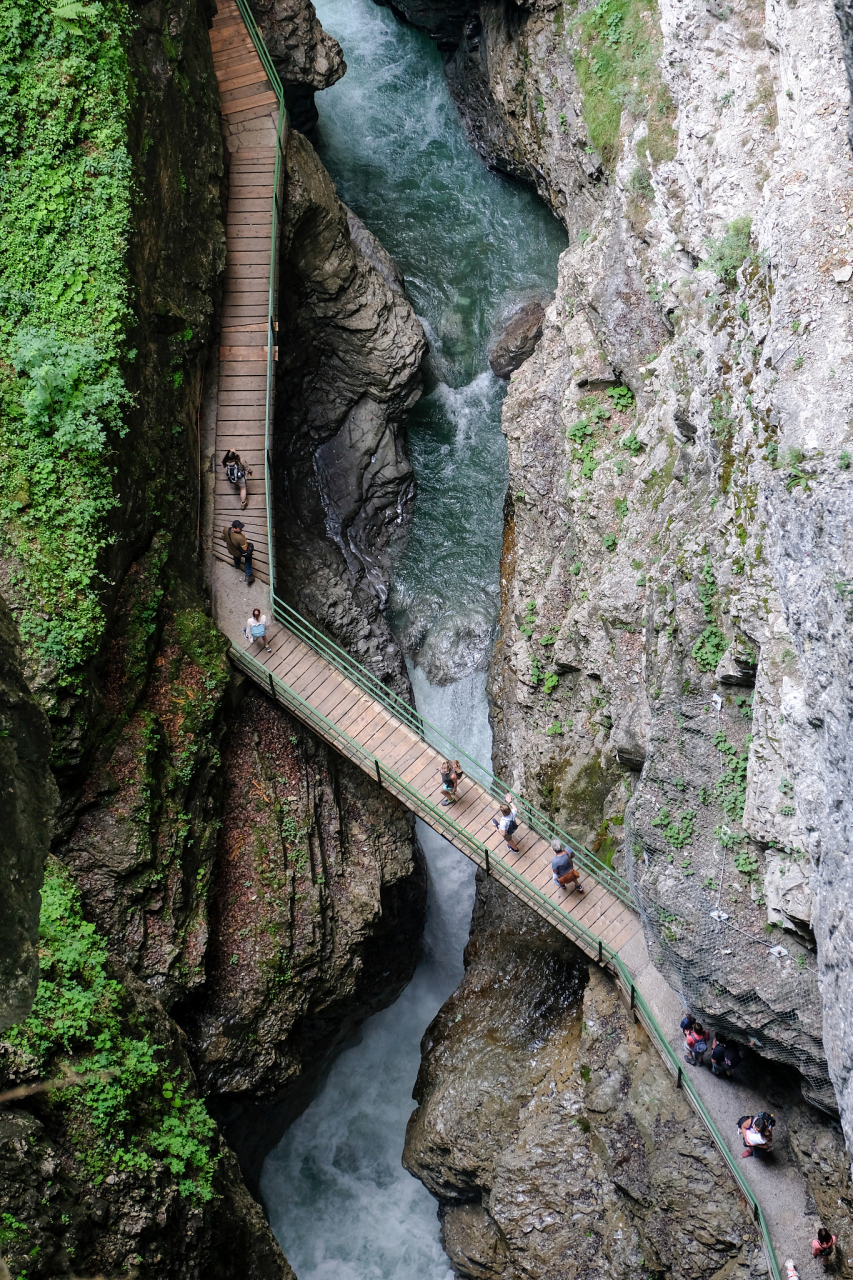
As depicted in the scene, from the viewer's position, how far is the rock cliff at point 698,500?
10.7 m

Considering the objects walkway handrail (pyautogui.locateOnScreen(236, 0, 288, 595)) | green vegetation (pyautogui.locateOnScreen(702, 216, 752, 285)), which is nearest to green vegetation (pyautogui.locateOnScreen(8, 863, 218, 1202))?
walkway handrail (pyautogui.locateOnScreen(236, 0, 288, 595))

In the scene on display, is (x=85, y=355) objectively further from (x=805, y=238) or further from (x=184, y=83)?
(x=805, y=238)

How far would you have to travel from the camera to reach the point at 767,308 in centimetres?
1170

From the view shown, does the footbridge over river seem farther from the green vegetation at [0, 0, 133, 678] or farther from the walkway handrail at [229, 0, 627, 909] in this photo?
the green vegetation at [0, 0, 133, 678]

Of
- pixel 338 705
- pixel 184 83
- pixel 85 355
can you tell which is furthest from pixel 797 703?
pixel 184 83

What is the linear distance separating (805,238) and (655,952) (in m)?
8.77

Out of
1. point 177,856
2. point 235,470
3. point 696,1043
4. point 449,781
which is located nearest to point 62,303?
point 235,470

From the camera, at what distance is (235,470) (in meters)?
17.0

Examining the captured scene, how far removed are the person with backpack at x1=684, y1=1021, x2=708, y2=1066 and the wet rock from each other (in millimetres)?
11864

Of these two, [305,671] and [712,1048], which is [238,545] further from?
[712,1048]

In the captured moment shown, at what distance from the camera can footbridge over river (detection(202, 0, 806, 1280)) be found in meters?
15.4

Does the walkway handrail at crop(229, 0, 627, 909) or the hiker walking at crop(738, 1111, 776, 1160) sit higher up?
the walkway handrail at crop(229, 0, 627, 909)

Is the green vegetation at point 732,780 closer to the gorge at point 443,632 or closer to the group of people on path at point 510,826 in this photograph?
the gorge at point 443,632

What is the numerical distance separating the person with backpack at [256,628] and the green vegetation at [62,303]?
2.63 meters
